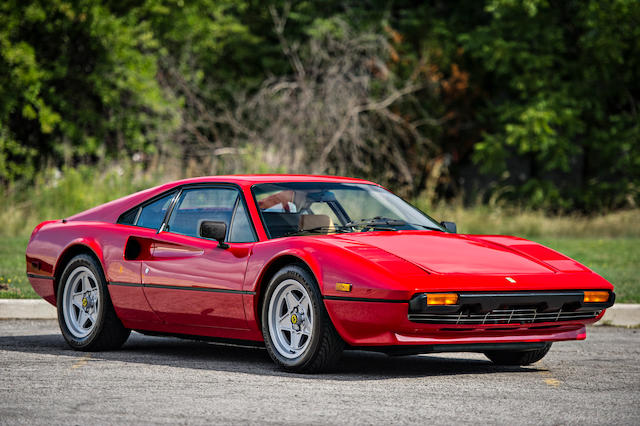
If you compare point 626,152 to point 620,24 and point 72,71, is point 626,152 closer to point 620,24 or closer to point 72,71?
point 620,24

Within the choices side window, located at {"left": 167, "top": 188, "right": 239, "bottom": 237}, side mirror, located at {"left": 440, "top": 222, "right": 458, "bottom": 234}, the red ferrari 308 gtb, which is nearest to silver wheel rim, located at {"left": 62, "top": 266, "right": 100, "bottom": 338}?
the red ferrari 308 gtb

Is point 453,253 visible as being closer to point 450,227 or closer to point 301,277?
point 301,277

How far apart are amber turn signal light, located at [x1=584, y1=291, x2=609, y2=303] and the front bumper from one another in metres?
0.09

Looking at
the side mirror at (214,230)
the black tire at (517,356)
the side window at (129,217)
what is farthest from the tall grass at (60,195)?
the black tire at (517,356)

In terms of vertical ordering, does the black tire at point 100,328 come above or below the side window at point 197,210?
below

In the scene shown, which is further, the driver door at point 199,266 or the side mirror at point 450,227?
the side mirror at point 450,227

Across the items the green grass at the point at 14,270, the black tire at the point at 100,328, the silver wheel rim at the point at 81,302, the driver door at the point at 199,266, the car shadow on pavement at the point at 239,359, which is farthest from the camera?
the green grass at the point at 14,270

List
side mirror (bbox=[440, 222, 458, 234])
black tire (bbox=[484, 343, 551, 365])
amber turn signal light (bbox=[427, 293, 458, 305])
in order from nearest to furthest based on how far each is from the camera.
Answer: amber turn signal light (bbox=[427, 293, 458, 305]), black tire (bbox=[484, 343, 551, 365]), side mirror (bbox=[440, 222, 458, 234])

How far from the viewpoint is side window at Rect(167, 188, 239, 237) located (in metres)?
7.69

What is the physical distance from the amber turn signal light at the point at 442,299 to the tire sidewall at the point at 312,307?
689 millimetres

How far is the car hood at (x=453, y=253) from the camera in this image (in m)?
6.64

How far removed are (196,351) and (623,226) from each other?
1741 centimetres

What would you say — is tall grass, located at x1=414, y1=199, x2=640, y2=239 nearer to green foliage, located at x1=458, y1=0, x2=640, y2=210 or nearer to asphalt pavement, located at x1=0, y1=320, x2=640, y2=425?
green foliage, located at x1=458, y1=0, x2=640, y2=210

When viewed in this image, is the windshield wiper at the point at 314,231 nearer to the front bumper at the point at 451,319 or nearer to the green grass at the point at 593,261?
the front bumper at the point at 451,319
